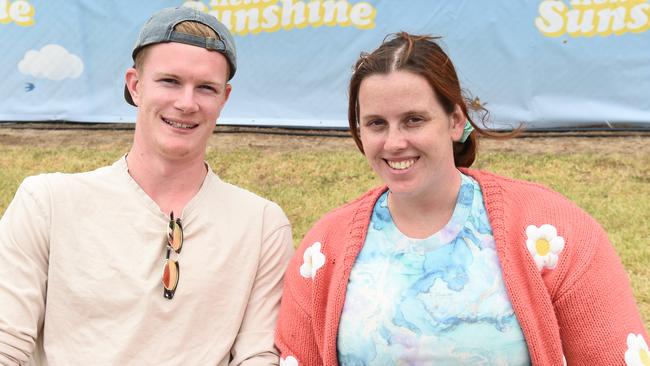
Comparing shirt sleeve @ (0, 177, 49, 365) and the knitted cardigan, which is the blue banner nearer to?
the knitted cardigan

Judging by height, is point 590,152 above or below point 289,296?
above

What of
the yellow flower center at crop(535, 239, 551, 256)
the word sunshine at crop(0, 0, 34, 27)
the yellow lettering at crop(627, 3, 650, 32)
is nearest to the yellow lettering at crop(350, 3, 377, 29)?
the yellow lettering at crop(627, 3, 650, 32)

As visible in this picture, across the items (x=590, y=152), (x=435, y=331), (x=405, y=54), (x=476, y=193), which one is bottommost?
(x=435, y=331)

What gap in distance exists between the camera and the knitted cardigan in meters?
2.24

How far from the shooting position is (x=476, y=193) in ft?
8.01

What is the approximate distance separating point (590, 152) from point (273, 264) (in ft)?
13.5

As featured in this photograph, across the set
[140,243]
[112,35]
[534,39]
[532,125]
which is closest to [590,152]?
[532,125]

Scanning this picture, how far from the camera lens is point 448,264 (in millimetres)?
2316

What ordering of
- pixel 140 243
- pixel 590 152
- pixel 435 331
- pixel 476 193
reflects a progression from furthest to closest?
pixel 590 152
pixel 140 243
pixel 476 193
pixel 435 331

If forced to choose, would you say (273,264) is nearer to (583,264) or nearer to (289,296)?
(289,296)

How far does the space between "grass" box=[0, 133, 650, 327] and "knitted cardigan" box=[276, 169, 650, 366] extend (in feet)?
A: 8.18

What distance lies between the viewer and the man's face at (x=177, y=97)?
2.63 meters

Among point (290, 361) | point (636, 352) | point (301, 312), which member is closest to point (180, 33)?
point (301, 312)

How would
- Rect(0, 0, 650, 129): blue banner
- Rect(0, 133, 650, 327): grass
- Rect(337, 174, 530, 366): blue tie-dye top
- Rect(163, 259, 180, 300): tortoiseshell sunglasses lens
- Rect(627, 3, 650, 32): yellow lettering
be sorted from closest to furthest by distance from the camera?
Rect(337, 174, 530, 366): blue tie-dye top < Rect(163, 259, 180, 300): tortoiseshell sunglasses lens < Rect(0, 133, 650, 327): grass < Rect(627, 3, 650, 32): yellow lettering < Rect(0, 0, 650, 129): blue banner
